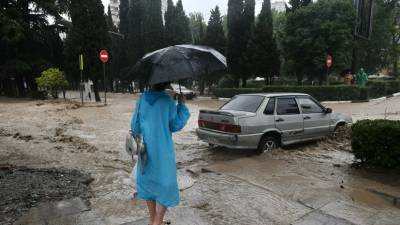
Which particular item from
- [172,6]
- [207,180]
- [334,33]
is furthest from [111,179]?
[172,6]

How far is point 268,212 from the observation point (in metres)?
4.67

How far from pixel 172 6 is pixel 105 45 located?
2386 centimetres

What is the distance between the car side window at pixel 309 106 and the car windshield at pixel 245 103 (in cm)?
125

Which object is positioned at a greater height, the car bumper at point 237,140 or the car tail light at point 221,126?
the car tail light at point 221,126

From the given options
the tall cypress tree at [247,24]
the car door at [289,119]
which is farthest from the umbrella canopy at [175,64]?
the tall cypress tree at [247,24]

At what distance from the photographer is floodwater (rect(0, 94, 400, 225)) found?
180 inches

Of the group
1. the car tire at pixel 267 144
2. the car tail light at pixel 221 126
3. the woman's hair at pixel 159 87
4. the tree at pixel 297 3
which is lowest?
the car tire at pixel 267 144

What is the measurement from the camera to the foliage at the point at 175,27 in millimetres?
45906

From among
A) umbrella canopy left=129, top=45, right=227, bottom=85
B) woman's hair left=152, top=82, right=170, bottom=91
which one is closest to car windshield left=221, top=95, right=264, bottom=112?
umbrella canopy left=129, top=45, right=227, bottom=85

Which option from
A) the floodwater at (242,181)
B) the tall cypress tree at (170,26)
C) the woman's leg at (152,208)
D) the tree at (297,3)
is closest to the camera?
the woman's leg at (152,208)

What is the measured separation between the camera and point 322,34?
84.0 ft

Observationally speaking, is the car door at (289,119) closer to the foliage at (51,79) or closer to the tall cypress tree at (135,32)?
the foliage at (51,79)

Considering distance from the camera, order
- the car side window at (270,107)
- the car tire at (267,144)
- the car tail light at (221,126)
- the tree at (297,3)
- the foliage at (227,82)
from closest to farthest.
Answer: the car tail light at (221,126), the car tire at (267,144), the car side window at (270,107), the tree at (297,3), the foliage at (227,82)

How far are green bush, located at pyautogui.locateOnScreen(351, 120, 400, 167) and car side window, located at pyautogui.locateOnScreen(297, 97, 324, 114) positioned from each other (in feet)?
6.46
